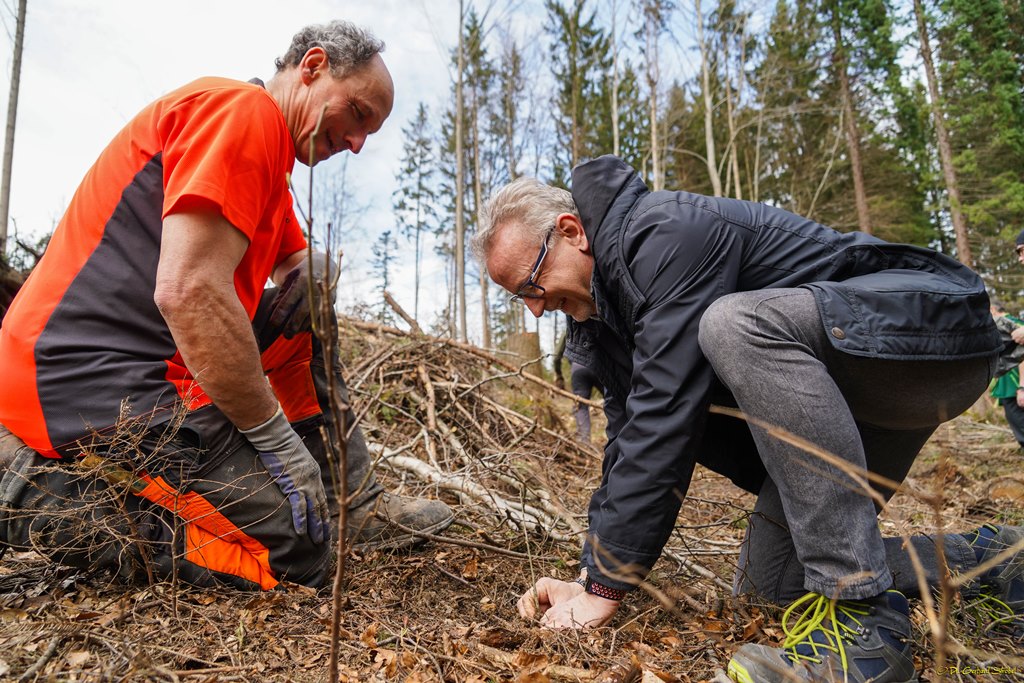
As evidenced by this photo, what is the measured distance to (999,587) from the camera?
1.78m

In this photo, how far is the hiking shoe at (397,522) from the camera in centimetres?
236

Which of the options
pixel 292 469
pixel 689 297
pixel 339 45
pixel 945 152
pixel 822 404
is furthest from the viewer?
A: pixel 945 152

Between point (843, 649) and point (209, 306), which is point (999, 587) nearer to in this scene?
point (843, 649)

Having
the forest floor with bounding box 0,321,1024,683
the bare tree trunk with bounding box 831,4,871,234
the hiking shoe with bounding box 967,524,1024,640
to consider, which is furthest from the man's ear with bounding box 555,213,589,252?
the bare tree trunk with bounding box 831,4,871,234

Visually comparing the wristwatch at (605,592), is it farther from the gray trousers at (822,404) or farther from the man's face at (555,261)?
the man's face at (555,261)

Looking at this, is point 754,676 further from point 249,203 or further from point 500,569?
point 249,203

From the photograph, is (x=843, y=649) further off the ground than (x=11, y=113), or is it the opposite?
(x=11, y=113)

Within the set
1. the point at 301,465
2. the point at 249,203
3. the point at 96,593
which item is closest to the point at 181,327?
the point at 249,203

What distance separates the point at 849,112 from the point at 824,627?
19.3m

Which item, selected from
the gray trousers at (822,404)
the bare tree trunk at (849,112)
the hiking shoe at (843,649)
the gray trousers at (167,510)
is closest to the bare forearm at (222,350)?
the gray trousers at (167,510)

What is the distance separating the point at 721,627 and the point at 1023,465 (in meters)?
5.08

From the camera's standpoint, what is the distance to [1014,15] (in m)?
14.5

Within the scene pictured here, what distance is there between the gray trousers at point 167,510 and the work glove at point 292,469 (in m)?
0.04

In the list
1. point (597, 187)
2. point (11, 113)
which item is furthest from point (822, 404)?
point (11, 113)
